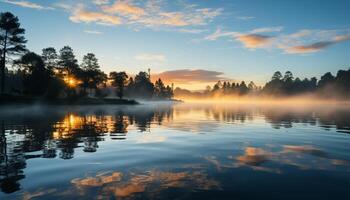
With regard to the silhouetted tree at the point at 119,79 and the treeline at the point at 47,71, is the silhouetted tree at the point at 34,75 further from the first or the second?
the silhouetted tree at the point at 119,79

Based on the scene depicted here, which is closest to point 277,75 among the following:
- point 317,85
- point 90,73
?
point 317,85

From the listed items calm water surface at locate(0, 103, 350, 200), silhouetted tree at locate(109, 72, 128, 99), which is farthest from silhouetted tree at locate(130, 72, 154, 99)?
calm water surface at locate(0, 103, 350, 200)

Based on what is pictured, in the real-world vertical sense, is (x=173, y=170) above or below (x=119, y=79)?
below

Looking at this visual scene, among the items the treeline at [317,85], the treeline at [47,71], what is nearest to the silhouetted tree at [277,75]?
the treeline at [317,85]

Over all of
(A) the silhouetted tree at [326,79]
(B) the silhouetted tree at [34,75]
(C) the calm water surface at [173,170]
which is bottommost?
(C) the calm water surface at [173,170]

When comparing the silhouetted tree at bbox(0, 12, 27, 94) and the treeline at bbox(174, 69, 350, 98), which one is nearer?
the silhouetted tree at bbox(0, 12, 27, 94)

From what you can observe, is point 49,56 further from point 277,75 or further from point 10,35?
point 277,75

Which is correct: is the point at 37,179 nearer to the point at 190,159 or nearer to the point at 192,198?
the point at 192,198

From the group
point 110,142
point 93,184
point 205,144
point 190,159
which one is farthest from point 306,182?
point 110,142

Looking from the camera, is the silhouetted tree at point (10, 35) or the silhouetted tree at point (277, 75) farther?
the silhouetted tree at point (277, 75)

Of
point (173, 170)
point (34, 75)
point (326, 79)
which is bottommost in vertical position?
point (173, 170)

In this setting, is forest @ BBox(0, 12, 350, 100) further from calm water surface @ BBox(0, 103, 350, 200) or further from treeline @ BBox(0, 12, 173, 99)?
calm water surface @ BBox(0, 103, 350, 200)

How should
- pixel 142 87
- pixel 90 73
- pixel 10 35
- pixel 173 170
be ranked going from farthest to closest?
pixel 142 87 < pixel 90 73 < pixel 10 35 < pixel 173 170

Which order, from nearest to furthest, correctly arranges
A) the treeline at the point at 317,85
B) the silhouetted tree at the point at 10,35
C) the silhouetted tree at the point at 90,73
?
the silhouetted tree at the point at 10,35 < the silhouetted tree at the point at 90,73 < the treeline at the point at 317,85
